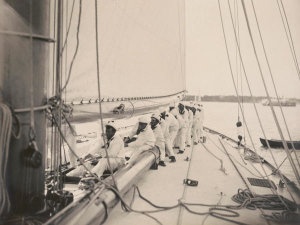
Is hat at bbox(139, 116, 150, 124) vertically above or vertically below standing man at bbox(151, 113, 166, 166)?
above

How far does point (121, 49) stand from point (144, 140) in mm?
1335

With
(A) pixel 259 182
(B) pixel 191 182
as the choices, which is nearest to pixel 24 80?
(B) pixel 191 182

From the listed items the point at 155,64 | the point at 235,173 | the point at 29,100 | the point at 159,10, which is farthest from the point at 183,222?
the point at 159,10

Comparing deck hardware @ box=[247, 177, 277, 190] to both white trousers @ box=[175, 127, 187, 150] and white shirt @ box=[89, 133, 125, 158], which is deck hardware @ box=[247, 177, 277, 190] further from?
white trousers @ box=[175, 127, 187, 150]

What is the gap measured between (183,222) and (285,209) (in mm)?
1025

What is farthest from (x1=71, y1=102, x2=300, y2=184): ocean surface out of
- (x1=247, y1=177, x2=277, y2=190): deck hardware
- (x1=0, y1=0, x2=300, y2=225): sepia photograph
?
(x1=247, y1=177, x2=277, y2=190): deck hardware

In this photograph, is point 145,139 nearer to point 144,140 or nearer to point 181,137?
point 144,140

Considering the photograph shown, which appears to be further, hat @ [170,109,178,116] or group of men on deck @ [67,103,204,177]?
hat @ [170,109,178,116]

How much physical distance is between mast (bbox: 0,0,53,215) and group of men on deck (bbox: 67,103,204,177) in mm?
550

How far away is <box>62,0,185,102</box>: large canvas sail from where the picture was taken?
292 centimetres

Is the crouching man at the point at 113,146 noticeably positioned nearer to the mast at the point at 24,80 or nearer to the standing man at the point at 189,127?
the mast at the point at 24,80

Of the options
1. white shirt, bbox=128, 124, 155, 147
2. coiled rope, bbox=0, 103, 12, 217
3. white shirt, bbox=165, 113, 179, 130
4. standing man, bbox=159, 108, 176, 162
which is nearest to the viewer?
coiled rope, bbox=0, 103, 12, 217

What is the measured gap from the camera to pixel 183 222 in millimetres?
2488

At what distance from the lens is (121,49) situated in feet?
12.7
